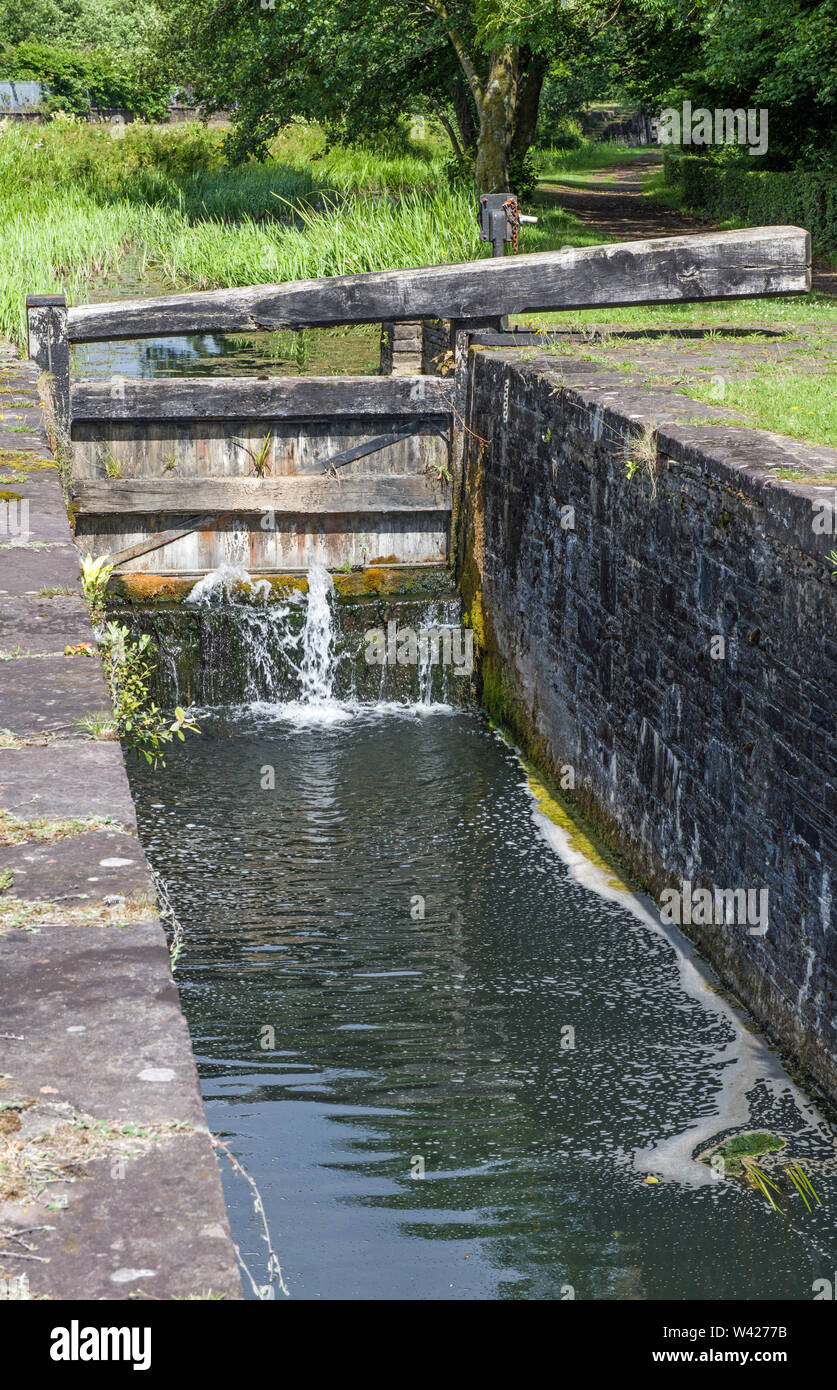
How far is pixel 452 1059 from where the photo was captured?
18.1ft

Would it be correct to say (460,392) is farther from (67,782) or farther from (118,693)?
(67,782)

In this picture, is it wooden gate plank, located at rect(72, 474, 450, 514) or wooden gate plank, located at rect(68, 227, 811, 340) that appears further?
wooden gate plank, located at rect(72, 474, 450, 514)

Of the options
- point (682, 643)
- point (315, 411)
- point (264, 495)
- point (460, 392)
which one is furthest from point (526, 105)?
point (682, 643)

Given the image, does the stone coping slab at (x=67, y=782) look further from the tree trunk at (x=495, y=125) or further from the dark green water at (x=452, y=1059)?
the tree trunk at (x=495, y=125)

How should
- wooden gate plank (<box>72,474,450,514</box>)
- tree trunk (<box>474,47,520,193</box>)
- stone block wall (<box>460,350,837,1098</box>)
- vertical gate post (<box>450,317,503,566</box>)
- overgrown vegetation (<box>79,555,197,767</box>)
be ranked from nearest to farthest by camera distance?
overgrown vegetation (<box>79,555,197,767</box>) < stone block wall (<box>460,350,837,1098</box>) < wooden gate plank (<box>72,474,450,514</box>) < vertical gate post (<box>450,317,503,566</box>) < tree trunk (<box>474,47,520,193</box>)

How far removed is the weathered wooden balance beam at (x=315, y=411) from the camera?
9367mm

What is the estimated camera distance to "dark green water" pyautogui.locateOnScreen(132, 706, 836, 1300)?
4340 mm

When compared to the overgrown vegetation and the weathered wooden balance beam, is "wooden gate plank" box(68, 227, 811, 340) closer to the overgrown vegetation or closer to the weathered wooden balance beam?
the weathered wooden balance beam

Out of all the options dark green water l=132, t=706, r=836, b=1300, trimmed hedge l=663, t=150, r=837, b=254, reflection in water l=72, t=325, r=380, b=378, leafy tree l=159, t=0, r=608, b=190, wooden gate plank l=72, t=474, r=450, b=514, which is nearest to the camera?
dark green water l=132, t=706, r=836, b=1300

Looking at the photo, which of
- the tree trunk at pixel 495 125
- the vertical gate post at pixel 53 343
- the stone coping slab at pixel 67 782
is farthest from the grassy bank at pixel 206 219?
the stone coping slab at pixel 67 782

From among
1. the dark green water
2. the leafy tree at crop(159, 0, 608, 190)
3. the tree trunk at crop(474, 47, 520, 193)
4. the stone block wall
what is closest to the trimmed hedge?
the tree trunk at crop(474, 47, 520, 193)

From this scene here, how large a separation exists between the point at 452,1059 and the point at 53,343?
617cm

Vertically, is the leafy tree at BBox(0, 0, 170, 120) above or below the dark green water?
above

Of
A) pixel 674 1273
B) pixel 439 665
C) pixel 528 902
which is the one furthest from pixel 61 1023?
pixel 439 665
